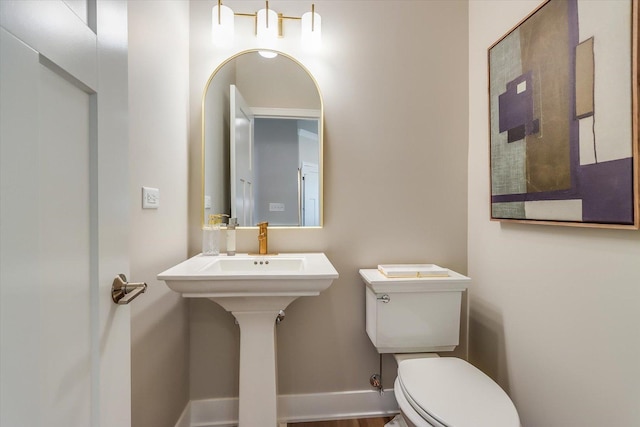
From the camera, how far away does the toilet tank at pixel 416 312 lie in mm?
1343

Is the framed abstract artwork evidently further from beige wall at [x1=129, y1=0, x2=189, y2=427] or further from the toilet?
beige wall at [x1=129, y1=0, x2=189, y2=427]

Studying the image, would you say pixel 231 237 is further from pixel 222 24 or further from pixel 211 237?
pixel 222 24

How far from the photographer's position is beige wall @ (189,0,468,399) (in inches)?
60.0

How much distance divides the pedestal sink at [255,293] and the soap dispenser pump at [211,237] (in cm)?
7

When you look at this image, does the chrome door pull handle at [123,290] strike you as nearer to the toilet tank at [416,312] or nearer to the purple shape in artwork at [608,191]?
the toilet tank at [416,312]

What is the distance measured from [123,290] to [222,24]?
139 centimetres

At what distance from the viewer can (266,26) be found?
1.48 m

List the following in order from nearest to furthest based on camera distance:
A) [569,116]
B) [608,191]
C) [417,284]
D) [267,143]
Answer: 1. [608,191]
2. [569,116]
3. [417,284]
4. [267,143]

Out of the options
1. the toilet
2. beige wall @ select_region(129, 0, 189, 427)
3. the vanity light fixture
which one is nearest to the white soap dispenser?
beige wall @ select_region(129, 0, 189, 427)

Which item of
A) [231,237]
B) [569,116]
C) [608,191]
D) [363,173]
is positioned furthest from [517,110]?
[231,237]

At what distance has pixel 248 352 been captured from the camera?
3.93ft

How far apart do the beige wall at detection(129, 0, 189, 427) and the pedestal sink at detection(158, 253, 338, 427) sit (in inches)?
5.6

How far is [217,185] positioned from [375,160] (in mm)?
881

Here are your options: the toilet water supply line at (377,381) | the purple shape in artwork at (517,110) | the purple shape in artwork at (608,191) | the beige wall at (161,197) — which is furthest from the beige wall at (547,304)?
the beige wall at (161,197)
